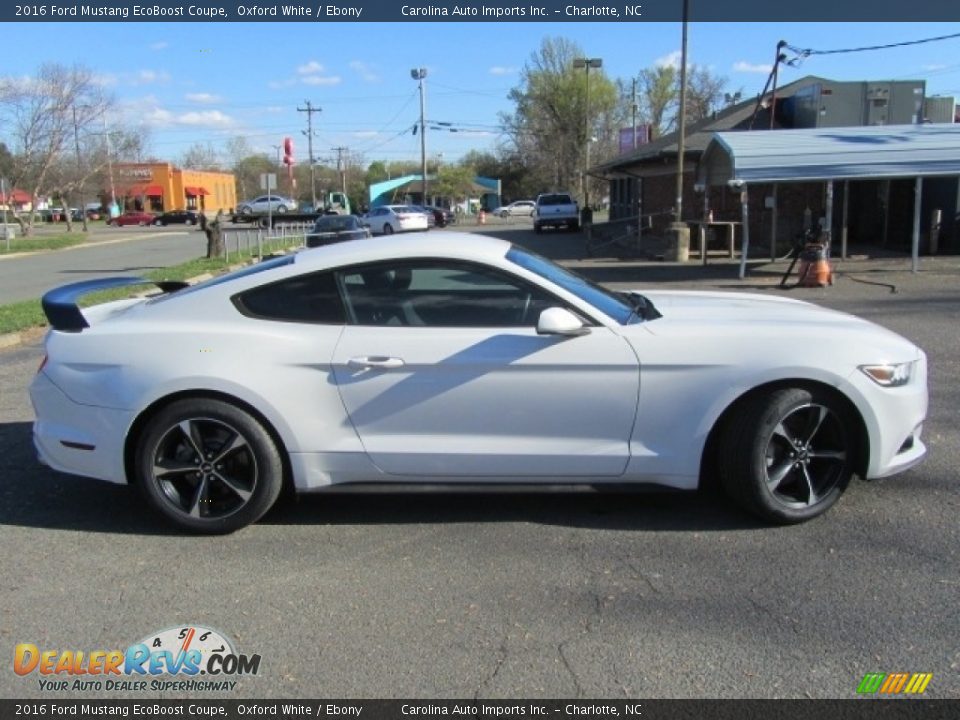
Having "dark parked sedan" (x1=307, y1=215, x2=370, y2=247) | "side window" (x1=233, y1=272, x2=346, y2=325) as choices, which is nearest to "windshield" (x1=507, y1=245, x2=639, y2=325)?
"side window" (x1=233, y1=272, x2=346, y2=325)

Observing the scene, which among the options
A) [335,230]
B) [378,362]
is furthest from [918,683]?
[335,230]

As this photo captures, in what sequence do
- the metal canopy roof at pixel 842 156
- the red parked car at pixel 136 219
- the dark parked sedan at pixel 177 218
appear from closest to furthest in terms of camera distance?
the metal canopy roof at pixel 842 156, the dark parked sedan at pixel 177 218, the red parked car at pixel 136 219

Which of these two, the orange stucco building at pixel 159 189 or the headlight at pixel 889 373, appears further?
the orange stucco building at pixel 159 189

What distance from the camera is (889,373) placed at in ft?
13.0

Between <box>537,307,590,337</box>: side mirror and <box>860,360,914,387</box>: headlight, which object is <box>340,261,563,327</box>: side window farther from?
<box>860,360,914,387</box>: headlight

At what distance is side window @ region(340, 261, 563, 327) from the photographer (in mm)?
4059

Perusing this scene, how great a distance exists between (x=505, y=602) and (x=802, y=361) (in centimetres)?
Answer: 181

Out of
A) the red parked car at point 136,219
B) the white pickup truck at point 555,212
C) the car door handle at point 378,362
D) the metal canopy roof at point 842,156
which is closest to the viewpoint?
the car door handle at point 378,362

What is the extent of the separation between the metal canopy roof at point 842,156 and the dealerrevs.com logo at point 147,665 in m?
15.1

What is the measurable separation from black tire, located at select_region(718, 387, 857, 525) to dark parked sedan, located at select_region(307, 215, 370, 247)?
21.1 meters

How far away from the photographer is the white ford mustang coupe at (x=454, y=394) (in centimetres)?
392

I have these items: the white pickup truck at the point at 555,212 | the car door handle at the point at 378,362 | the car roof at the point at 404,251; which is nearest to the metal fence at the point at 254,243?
the white pickup truck at the point at 555,212

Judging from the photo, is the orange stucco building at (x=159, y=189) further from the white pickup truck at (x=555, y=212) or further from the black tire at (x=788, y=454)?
the black tire at (x=788, y=454)

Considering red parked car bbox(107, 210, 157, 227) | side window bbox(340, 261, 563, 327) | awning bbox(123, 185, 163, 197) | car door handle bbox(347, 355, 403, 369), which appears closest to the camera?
car door handle bbox(347, 355, 403, 369)
